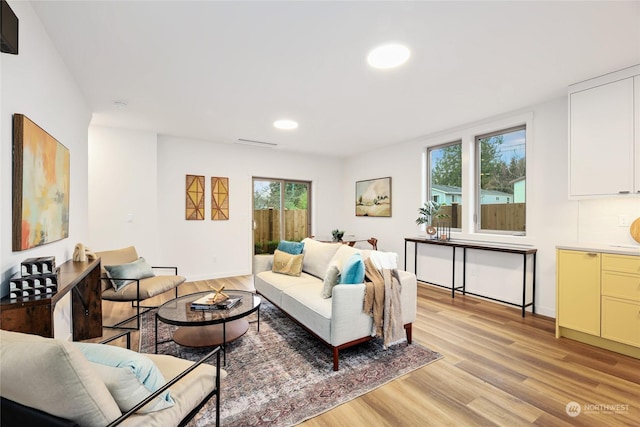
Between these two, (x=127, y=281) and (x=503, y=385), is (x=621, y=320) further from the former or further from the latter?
(x=127, y=281)

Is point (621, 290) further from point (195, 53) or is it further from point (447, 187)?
point (195, 53)

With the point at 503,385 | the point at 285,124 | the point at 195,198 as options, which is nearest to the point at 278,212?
the point at 195,198

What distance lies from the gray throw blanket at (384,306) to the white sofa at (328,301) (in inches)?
2.4

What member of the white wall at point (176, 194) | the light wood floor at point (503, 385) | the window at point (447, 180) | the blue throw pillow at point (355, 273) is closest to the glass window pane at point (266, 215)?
the white wall at point (176, 194)

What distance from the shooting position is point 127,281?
10.6 feet

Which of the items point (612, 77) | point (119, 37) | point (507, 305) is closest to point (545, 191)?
point (612, 77)

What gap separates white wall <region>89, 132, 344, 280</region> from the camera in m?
4.31

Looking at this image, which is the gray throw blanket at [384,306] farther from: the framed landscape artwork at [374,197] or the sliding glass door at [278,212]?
the sliding glass door at [278,212]

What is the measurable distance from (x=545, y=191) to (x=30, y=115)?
16.0 ft

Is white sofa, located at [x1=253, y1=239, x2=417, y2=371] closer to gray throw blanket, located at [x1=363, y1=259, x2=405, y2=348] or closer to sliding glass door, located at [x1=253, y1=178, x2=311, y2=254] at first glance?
gray throw blanket, located at [x1=363, y1=259, x2=405, y2=348]

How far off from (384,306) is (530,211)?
2510mm

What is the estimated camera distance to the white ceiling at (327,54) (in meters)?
1.86

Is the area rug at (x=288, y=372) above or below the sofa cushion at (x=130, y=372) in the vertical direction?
below

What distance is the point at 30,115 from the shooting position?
6.02ft
